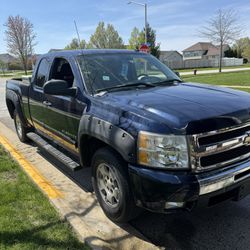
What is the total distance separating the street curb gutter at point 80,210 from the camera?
134 inches

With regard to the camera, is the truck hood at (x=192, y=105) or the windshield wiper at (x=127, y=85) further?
the windshield wiper at (x=127, y=85)

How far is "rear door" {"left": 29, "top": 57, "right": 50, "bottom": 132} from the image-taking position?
5391mm

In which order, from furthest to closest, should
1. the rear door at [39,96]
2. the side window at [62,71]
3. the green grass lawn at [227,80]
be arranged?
the green grass lawn at [227,80]
the rear door at [39,96]
the side window at [62,71]

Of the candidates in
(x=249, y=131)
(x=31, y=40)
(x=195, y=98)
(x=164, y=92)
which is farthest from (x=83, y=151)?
(x=31, y=40)

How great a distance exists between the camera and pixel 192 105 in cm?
331

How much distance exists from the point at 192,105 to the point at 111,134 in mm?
843

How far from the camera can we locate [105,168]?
12.2 feet

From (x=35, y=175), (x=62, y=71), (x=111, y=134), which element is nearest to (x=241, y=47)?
(x=62, y=71)

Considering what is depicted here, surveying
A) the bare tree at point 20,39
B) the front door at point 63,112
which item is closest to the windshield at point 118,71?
the front door at point 63,112

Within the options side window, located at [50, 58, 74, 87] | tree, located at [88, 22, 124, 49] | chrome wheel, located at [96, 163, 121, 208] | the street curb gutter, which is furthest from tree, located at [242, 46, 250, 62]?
chrome wheel, located at [96, 163, 121, 208]

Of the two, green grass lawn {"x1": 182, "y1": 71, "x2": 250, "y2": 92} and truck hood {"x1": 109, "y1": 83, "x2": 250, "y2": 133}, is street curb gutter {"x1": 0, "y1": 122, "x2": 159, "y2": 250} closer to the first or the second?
truck hood {"x1": 109, "y1": 83, "x2": 250, "y2": 133}

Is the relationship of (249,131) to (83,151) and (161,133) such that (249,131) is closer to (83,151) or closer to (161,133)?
(161,133)

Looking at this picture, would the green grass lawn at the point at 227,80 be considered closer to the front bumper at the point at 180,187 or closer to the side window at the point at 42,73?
the side window at the point at 42,73

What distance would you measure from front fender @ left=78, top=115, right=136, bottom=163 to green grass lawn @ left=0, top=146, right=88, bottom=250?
1020 mm
